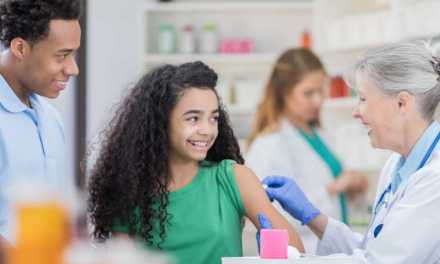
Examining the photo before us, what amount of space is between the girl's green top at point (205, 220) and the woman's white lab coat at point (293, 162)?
125cm

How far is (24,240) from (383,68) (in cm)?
131

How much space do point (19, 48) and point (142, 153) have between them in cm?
39

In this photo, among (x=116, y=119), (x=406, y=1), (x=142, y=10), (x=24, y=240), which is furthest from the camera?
(x=142, y=10)

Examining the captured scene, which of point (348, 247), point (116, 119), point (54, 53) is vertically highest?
point (54, 53)

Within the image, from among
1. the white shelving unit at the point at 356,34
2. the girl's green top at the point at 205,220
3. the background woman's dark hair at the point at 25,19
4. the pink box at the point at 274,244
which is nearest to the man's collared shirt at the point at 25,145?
the background woman's dark hair at the point at 25,19

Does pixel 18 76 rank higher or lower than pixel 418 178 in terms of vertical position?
higher

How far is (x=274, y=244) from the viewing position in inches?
67.7

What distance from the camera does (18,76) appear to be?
2088 mm

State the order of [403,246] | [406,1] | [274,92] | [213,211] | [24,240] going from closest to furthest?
1. [24,240]
2. [403,246]
3. [213,211]
4. [274,92]
5. [406,1]

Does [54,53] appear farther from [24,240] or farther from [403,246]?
[24,240]

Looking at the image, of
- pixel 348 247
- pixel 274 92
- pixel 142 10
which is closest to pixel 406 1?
pixel 274 92

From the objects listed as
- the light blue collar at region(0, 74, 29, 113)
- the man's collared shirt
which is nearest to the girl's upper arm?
the man's collared shirt

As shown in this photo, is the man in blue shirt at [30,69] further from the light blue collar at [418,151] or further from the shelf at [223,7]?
the shelf at [223,7]

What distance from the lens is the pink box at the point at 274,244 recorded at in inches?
67.5
